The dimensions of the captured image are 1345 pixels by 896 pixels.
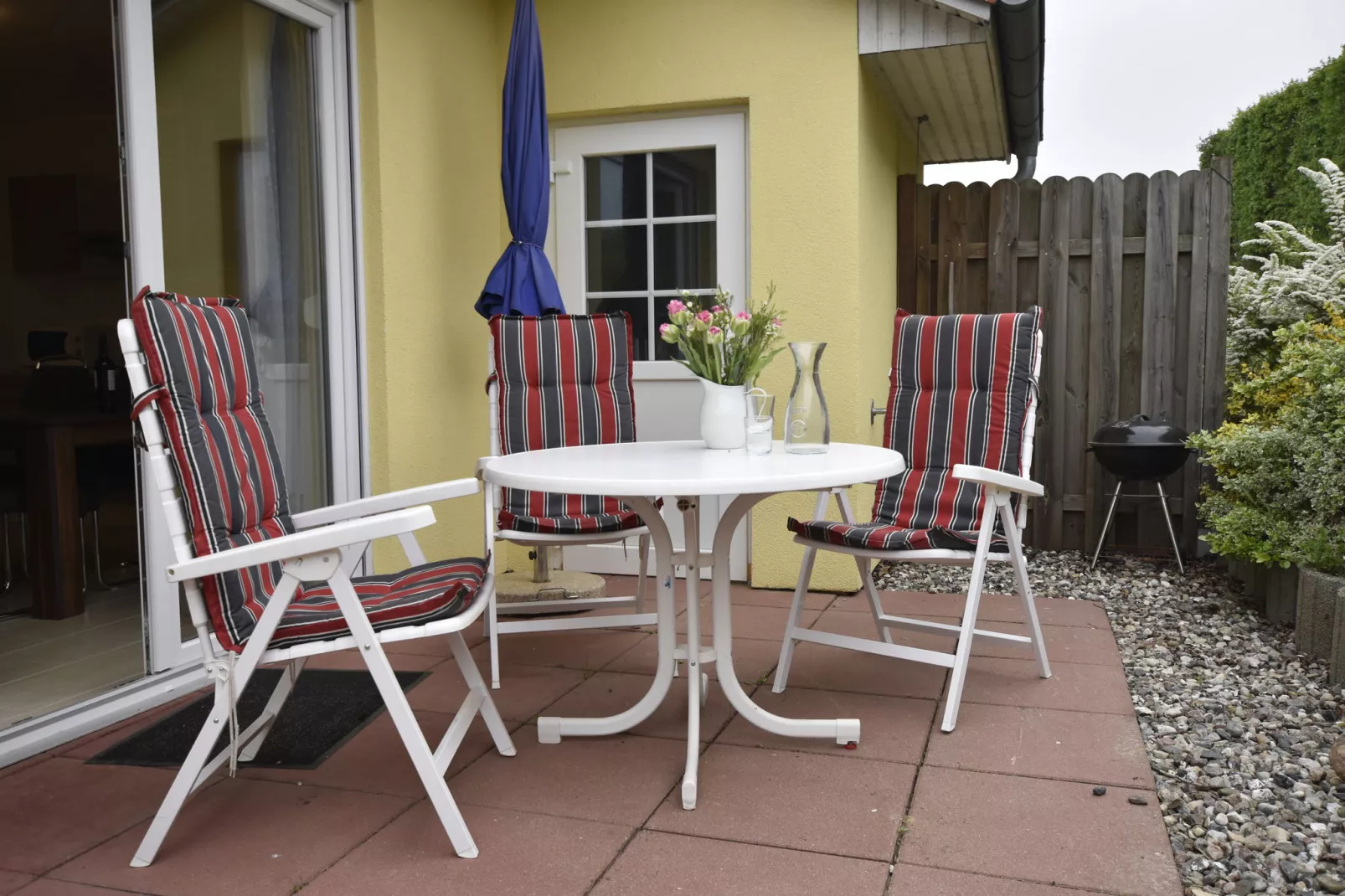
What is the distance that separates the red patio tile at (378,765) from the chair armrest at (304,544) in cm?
74

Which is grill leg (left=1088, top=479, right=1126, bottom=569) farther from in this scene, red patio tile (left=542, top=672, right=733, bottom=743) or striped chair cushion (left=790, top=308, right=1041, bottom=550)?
red patio tile (left=542, top=672, right=733, bottom=743)

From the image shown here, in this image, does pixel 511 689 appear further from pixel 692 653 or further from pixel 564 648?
pixel 692 653

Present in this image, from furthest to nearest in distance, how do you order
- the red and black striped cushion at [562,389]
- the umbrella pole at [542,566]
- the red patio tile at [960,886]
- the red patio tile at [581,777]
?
the umbrella pole at [542,566] → the red and black striped cushion at [562,389] → the red patio tile at [581,777] → the red patio tile at [960,886]

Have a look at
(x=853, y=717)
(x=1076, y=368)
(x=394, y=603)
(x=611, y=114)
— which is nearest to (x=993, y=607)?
(x=853, y=717)

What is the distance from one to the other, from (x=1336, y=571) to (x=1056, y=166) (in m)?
9.97

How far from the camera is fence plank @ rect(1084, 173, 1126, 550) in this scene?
5512 millimetres

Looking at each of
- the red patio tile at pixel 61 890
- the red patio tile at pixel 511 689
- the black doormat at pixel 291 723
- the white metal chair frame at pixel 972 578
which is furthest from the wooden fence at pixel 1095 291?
the red patio tile at pixel 61 890

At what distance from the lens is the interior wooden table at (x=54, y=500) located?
425cm

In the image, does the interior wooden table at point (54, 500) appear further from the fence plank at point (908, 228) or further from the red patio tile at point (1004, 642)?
the fence plank at point (908, 228)

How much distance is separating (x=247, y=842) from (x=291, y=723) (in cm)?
75

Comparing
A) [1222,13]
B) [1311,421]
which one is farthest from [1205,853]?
[1222,13]

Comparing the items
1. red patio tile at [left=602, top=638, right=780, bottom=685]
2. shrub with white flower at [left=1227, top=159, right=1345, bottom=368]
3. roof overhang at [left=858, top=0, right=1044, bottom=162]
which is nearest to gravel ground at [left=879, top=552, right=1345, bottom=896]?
red patio tile at [left=602, top=638, right=780, bottom=685]

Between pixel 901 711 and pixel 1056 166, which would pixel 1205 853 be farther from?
pixel 1056 166

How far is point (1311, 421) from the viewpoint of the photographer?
408 cm
